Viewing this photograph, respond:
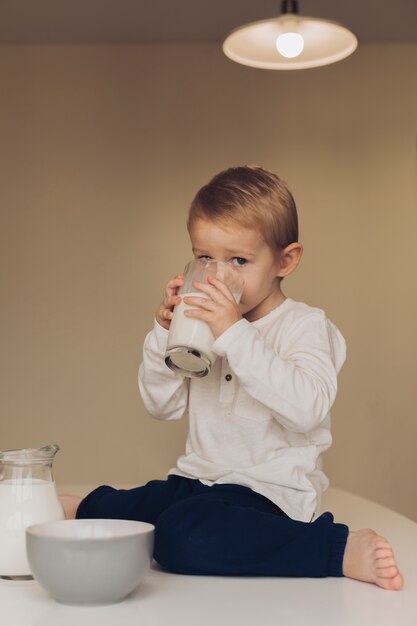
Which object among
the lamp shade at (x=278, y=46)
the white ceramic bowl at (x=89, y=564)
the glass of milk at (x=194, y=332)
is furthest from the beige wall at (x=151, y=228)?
the white ceramic bowl at (x=89, y=564)

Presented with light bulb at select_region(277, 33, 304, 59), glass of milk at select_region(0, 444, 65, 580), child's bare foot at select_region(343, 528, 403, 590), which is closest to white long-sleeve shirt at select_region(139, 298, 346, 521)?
child's bare foot at select_region(343, 528, 403, 590)

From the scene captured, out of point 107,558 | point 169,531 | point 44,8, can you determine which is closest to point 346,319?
point 44,8

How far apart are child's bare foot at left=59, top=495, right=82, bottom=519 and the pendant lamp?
0.85 meters

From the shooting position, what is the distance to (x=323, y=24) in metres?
1.50

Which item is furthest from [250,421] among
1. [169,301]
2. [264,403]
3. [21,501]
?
[21,501]

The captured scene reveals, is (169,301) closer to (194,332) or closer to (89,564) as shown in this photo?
(194,332)

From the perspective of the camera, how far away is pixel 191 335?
1296 mm

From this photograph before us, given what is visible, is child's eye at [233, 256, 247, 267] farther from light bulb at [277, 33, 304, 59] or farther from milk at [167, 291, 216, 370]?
light bulb at [277, 33, 304, 59]

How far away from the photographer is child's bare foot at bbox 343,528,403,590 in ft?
3.63

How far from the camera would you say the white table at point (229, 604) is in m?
0.95

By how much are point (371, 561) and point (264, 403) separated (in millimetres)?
311

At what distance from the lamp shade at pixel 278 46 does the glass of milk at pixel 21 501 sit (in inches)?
33.2

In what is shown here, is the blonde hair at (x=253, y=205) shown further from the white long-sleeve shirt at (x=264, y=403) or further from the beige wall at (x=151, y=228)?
the beige wall at (x=151, y=228)

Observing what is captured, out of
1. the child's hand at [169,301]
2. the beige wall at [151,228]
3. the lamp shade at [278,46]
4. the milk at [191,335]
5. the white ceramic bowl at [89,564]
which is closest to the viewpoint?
the white ceramic bowl at [89,564]
